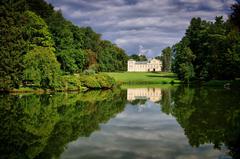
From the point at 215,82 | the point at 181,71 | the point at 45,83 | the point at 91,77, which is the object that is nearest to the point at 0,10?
the point at 45,83

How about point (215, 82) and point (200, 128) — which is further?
point (215, 82)

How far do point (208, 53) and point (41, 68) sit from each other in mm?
38489

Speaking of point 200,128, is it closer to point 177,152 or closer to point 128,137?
point 128,137

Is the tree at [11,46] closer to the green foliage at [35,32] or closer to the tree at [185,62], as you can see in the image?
the green foliage at [35,32]

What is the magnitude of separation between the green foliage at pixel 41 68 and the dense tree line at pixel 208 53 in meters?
28.2

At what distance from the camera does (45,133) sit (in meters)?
12.1

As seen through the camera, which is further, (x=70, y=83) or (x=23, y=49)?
(x=70, y=83)

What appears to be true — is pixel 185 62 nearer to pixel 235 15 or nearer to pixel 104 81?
pixel 104 81

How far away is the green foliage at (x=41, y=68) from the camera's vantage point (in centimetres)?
3778

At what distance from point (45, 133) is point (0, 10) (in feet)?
93.3

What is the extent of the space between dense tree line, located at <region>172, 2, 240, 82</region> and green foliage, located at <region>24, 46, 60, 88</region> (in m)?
28.2

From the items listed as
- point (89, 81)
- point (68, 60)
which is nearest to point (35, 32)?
point (68, 60)

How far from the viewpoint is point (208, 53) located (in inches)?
2657

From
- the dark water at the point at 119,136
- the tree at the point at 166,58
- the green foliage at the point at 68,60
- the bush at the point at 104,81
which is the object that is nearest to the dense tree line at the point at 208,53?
the bush at the point at 104,81
